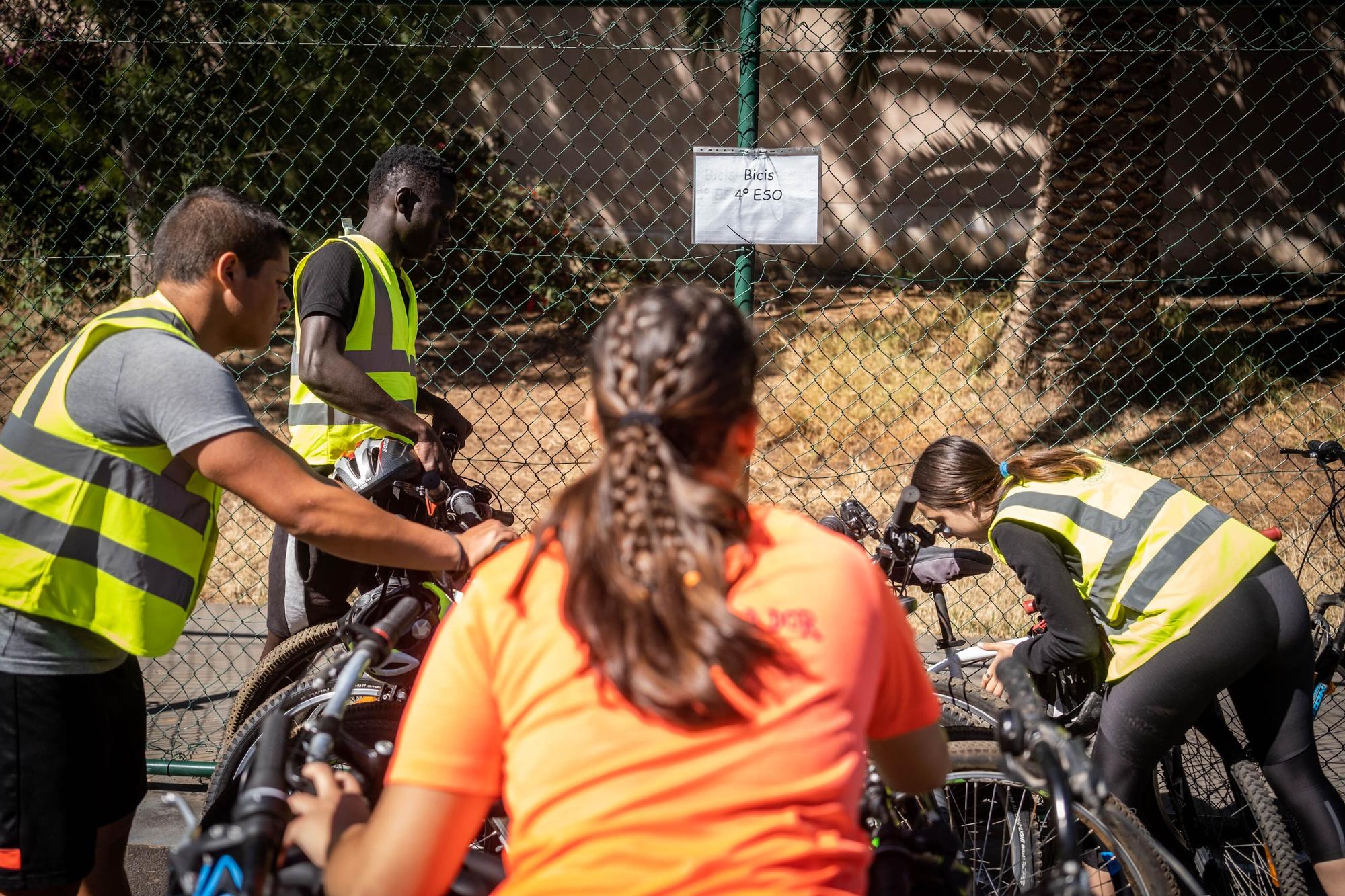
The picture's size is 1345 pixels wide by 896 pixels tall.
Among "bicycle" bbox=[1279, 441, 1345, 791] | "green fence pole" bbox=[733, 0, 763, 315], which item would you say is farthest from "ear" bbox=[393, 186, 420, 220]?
"bicycle" bbox=[1279, 441, 1345, 791]

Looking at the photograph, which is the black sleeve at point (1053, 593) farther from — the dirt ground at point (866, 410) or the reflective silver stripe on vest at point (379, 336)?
the dirt ground at point (866, 410)

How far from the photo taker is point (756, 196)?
3.62m

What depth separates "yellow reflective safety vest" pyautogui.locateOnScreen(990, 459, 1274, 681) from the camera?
2830 millimetres

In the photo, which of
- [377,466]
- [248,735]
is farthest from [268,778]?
[377,466]

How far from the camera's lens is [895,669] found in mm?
1600

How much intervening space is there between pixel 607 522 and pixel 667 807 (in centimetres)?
35

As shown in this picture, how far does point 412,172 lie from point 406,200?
0.09 meters

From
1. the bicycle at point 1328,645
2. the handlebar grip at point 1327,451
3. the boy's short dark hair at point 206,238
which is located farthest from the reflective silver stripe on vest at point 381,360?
the handlebar grip at point 1327,451

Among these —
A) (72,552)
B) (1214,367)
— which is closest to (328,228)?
(72,552)

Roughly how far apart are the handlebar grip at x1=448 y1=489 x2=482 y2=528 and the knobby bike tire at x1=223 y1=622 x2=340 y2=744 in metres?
0.73

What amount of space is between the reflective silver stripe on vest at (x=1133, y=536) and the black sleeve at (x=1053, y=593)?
0.07 meters

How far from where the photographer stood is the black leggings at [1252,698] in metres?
2.82

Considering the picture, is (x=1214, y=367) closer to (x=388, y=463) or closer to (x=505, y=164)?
(x=505, y=164)

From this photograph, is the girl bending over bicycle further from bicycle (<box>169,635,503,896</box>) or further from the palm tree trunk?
the palm tree trunk
